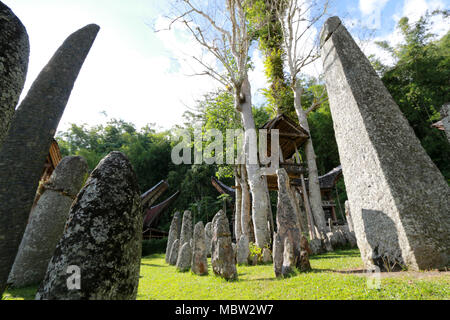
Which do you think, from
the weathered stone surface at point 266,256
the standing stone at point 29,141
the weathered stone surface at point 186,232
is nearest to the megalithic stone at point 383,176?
the weathered stone surface at point 266,256

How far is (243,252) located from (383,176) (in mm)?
6708

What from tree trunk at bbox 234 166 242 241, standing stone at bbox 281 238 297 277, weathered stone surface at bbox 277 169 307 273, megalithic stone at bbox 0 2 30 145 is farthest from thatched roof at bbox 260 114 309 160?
megalithic stone at bbox 0 2 30 145

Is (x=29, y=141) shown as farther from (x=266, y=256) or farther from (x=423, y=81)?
(x=423, y=81)

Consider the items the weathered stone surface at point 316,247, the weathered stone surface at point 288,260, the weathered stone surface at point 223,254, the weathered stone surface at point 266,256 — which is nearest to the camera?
the weathered stone surface at point 288,260

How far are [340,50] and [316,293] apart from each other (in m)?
6.05

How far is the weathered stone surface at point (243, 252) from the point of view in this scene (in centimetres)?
911

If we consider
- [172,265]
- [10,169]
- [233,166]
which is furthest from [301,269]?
[233,166]

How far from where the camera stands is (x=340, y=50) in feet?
19.1

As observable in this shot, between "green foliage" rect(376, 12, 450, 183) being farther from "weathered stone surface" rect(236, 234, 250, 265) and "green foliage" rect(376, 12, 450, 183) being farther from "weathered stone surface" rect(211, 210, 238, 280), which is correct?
"weathered stone surface" rect(211, 210, 238, 280)

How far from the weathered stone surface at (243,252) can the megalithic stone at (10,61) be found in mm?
9009

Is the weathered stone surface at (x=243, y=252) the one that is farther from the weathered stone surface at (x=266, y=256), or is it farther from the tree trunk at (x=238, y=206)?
the tree trunk at (x=238, y=206)

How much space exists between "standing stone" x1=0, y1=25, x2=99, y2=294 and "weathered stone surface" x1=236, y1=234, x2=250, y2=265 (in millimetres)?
7397

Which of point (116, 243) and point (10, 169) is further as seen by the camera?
point (10, 169)

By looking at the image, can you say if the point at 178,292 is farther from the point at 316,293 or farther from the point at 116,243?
the point at 116,243
